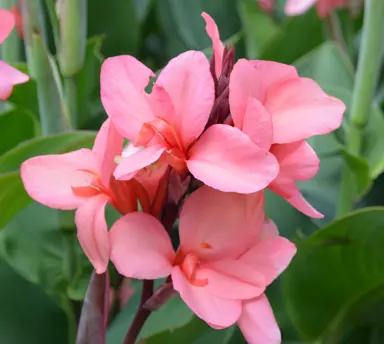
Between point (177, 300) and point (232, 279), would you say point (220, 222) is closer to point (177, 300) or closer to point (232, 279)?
point (232, 279)

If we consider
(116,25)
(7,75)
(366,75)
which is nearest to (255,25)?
(116,25)

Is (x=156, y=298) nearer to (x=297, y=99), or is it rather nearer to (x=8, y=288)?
(x=297, y=99)

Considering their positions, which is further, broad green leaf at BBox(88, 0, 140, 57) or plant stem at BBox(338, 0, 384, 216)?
broad green leaf at BBox(88, 0, 140, 57)

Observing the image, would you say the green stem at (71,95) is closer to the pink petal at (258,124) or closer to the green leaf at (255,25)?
the pink petal at (258,124)

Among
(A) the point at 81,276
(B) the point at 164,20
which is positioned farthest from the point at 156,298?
(B) the point at 164,20

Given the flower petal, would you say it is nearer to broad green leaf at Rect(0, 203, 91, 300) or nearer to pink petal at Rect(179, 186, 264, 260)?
pink petal at Rect(179, 186, 264, 260)

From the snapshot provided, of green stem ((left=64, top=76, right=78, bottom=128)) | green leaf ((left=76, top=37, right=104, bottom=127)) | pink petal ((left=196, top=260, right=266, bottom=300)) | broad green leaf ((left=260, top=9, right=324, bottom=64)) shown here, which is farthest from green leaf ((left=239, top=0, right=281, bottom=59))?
pink petal ((left=196, top=260, right=266, bottom=300))
